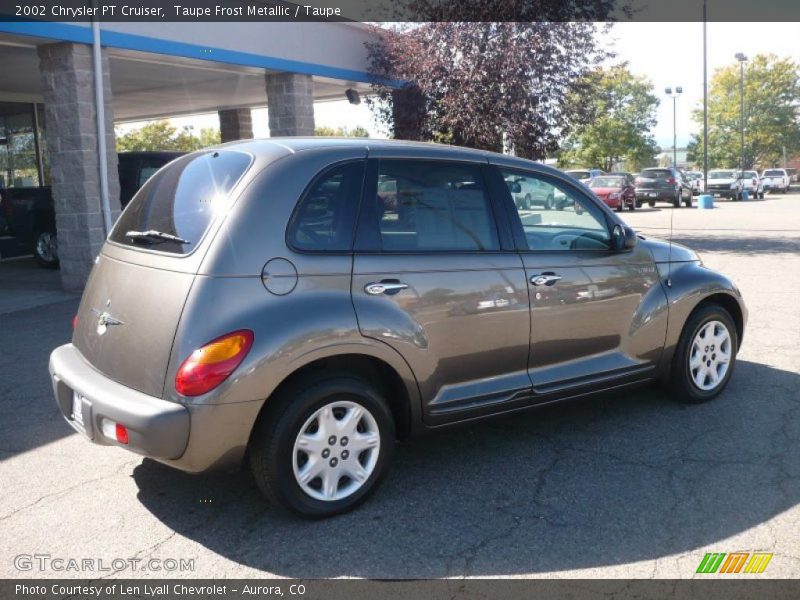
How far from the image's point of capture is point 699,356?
5270 millimetres

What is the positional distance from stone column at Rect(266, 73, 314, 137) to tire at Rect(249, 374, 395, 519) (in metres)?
11.1

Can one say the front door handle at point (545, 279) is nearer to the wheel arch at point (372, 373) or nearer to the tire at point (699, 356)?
the wheel arch at point (372, 373)

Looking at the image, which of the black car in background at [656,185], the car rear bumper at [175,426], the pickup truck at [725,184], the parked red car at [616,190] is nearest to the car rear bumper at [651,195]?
the black car in background at [656,185]

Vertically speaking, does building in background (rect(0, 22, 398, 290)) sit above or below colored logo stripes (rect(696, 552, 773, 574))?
above

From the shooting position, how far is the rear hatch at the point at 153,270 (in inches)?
136

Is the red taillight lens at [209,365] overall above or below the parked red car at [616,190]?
below

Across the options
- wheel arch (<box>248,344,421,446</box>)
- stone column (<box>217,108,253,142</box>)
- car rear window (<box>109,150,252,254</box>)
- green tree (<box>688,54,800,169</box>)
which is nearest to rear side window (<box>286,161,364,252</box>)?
car rear window (<box>109,150,252,254</box>)

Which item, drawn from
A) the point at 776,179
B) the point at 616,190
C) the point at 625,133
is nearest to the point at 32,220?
the point at 616,190

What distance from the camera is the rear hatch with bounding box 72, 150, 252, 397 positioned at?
3.45m

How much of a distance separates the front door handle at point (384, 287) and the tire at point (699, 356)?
2310 millimetres

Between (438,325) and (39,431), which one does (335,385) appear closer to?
(438,325)

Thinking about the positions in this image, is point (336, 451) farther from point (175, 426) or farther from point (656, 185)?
point (656, 185)

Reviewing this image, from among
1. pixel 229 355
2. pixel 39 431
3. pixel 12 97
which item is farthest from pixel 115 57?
pixel 229 355

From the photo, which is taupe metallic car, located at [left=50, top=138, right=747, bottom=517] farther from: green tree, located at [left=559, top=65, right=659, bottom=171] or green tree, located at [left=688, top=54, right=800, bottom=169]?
green tree, located at [left=688, top=54, right=800, bottom=169]
